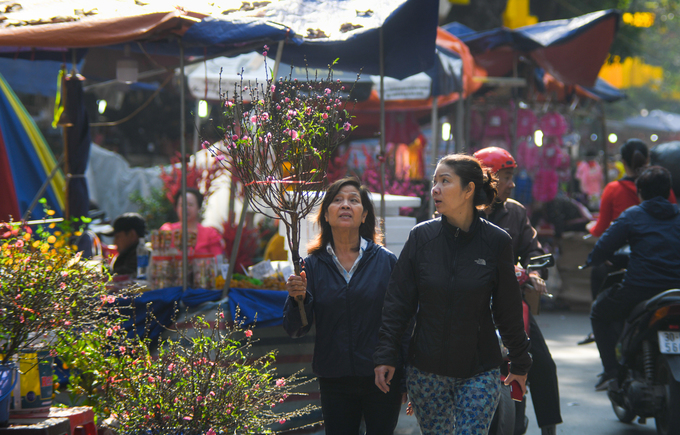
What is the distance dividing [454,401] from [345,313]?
67cm

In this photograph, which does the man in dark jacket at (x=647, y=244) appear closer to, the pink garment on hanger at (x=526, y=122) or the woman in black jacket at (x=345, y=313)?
the woman in black jacket at (x=345, y=313)

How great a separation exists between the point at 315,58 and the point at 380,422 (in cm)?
313

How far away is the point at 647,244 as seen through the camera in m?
4.79

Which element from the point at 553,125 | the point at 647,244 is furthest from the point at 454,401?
the point at 553,125

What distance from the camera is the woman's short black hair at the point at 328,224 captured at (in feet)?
11.4

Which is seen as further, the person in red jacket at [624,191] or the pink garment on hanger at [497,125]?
the pink garment on hanger at [497,125]

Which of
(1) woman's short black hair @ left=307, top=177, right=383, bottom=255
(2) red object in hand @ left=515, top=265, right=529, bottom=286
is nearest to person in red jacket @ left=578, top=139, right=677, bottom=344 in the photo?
(2) red object in hand @ left=515, top=265, right=529, bottom=286

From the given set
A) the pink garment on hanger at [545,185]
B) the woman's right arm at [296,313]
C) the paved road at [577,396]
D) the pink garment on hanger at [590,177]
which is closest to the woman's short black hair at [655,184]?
the paved road at [577,396]

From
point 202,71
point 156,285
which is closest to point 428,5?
point 156,285

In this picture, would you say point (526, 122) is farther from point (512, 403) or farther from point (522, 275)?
point (512, 403)

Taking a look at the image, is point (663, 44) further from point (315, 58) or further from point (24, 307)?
point (24, 307)

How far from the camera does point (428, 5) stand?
4.74m

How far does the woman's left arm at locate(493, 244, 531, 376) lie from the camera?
9.69 ft

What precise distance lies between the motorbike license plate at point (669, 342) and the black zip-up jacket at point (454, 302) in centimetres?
192
